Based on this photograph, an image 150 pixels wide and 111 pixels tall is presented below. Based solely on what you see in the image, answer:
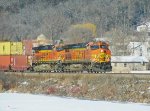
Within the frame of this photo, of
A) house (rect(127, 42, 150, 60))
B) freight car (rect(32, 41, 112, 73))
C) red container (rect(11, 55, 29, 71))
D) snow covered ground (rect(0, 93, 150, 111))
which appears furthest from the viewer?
house (rect(127, 42, 150, 60))

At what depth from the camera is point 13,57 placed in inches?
1902

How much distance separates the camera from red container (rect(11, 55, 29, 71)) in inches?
1894

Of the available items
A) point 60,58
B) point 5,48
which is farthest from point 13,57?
point 60,58

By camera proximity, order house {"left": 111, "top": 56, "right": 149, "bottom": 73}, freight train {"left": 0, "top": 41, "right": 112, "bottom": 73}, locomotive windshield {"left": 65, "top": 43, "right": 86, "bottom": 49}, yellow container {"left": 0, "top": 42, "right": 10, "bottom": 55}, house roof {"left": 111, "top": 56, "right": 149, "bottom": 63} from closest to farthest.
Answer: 1. freight train {"left": 0, "top": 41, "right": 112, "bottom": 73}
2. locomotive windshield {"left": 65, "top": 43, "right": 86, "bottom": 49}
3. yellow container {"left": 0, "top": 42, "right": 10, "bottom": 55}
4. house {"left": 111, "top": 56, "right": 149, "bottom": 73}
5. house roof {"left": 111, "top": 56, "right": 149, "bottom": 63}

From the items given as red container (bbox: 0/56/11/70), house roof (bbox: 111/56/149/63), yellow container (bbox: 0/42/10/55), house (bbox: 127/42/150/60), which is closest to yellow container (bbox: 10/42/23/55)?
yellow container (bbox: 0/42/10/55)

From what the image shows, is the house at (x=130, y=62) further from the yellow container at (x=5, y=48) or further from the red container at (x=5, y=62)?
the red container at (x=5, y=62)

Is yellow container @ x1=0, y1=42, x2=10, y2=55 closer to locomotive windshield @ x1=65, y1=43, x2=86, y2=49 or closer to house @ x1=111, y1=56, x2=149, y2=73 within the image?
locomotive windshield @ x1=65, y1=43, x2=86, y2=49

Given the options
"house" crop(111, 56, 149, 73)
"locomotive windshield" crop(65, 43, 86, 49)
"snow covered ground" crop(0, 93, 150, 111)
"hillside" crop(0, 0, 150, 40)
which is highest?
"hillside" crop(0, 0, 150, 40)

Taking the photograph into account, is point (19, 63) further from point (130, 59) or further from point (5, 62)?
point (130, 59)

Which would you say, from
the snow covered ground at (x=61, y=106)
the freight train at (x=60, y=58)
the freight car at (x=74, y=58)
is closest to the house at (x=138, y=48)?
the freight train at (x=60, y=58)

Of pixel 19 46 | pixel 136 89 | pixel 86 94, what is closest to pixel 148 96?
pixel 136 89

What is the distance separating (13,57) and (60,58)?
25.6ft

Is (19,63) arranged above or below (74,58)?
below

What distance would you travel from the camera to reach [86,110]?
2188 centimetres
